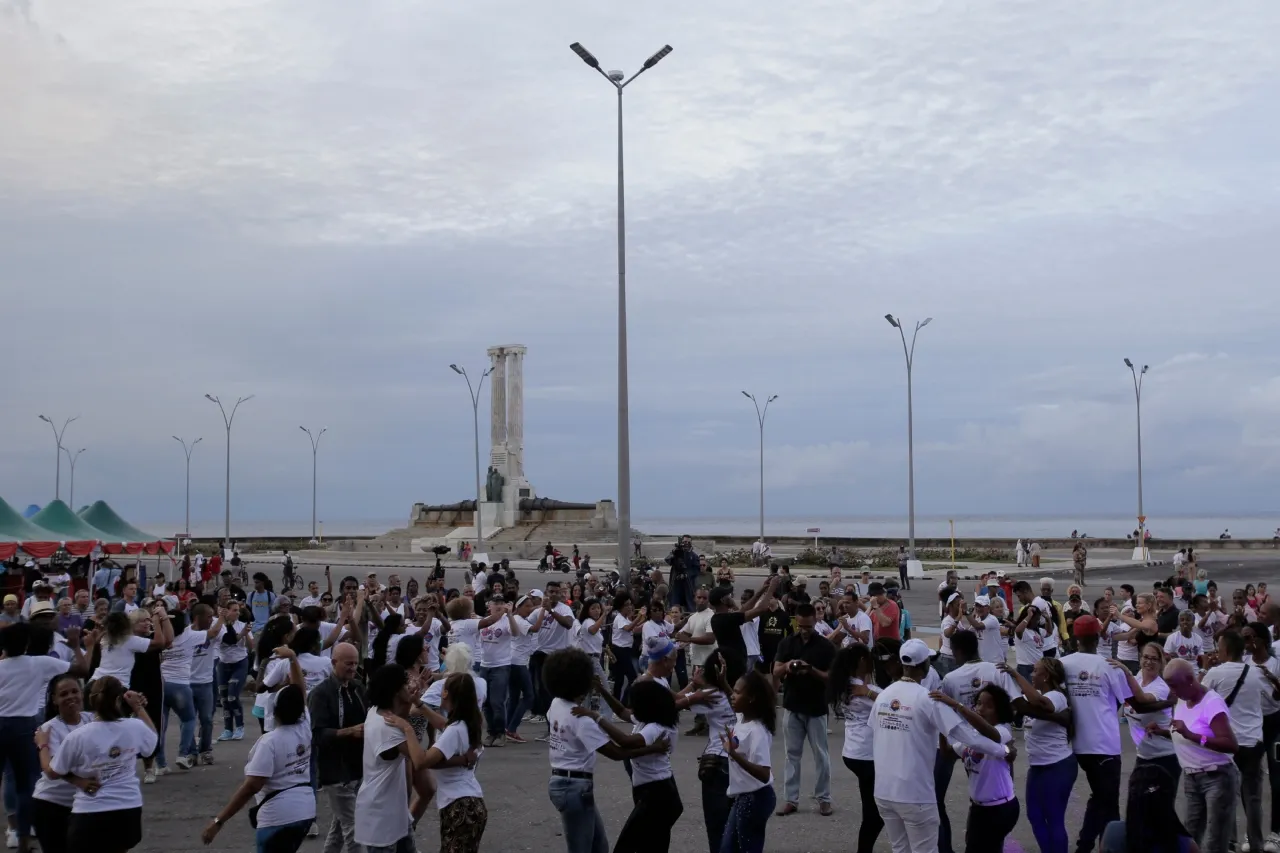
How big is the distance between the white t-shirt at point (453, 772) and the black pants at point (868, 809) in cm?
267

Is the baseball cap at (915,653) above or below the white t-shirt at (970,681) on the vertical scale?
above

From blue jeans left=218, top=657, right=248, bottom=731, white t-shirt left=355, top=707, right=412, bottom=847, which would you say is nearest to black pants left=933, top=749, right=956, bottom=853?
white t-shirt left=355, top=707, right=412, bottom=847

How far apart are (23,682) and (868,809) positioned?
588 centimetres

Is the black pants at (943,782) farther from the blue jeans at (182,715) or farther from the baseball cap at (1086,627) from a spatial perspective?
the blue jeans at (182,715)

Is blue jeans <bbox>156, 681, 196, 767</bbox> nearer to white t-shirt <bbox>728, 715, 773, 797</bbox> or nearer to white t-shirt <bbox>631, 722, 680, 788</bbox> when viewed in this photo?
white t-shirt <bbox>631, 722, 680, 788</bbox>

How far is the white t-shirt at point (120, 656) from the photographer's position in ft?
31.3

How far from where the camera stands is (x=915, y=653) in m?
6.62

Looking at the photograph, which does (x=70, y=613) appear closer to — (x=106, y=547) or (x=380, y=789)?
(x=380, y=789)

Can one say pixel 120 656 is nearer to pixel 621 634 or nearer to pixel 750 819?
pixel 621 634

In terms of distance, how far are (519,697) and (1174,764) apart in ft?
23.4

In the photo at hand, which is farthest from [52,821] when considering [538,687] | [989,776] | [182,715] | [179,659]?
[538,687]

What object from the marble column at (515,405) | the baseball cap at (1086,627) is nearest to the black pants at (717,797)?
the baseball cap at (1086,627)

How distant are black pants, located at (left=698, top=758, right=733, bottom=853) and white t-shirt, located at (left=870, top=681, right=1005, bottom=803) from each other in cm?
97

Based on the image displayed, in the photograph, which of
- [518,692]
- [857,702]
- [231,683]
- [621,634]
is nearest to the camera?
[857,702]
